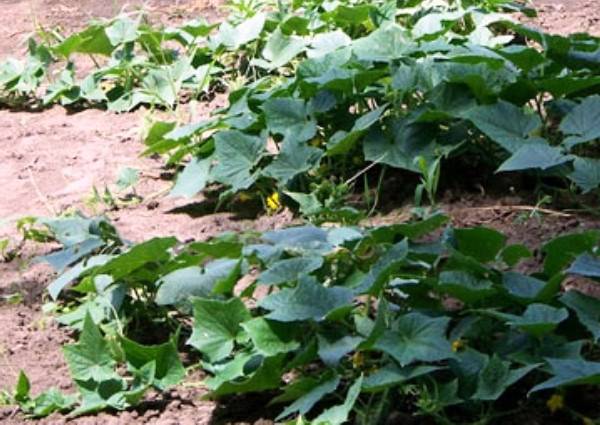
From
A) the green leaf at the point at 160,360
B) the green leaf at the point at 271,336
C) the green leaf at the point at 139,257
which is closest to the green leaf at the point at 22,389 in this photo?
the green leaf at the point at 160,360

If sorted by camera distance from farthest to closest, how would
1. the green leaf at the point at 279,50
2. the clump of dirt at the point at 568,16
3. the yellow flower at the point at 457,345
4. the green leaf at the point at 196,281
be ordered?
the clump of dirt at the point at 568,16
the green leaf at the point at 279,50
the green leaf at the point at 196,281
the yellow flower at the point at 457,345

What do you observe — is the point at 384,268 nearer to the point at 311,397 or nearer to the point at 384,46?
the point at 311,397

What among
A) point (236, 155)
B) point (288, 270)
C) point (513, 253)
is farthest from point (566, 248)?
point (236, 155)

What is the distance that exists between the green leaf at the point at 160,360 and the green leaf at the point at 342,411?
1.49 ft

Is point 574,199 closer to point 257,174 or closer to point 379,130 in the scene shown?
point 379,130

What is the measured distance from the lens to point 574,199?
361 cm

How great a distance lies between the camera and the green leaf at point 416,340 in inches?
104

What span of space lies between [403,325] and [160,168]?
2.00 metres

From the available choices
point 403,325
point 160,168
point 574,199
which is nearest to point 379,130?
point 574,199

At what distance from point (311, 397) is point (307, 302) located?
0.22 m

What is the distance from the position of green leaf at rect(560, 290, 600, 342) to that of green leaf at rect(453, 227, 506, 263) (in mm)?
219

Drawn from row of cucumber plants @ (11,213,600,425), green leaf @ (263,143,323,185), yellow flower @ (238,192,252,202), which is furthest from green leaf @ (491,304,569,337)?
yellow flower @ (238,192,252,202)

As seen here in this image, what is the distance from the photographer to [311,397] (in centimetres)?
273

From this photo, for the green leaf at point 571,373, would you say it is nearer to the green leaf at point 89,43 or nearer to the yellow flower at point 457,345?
the yellow flower at point 457,345
